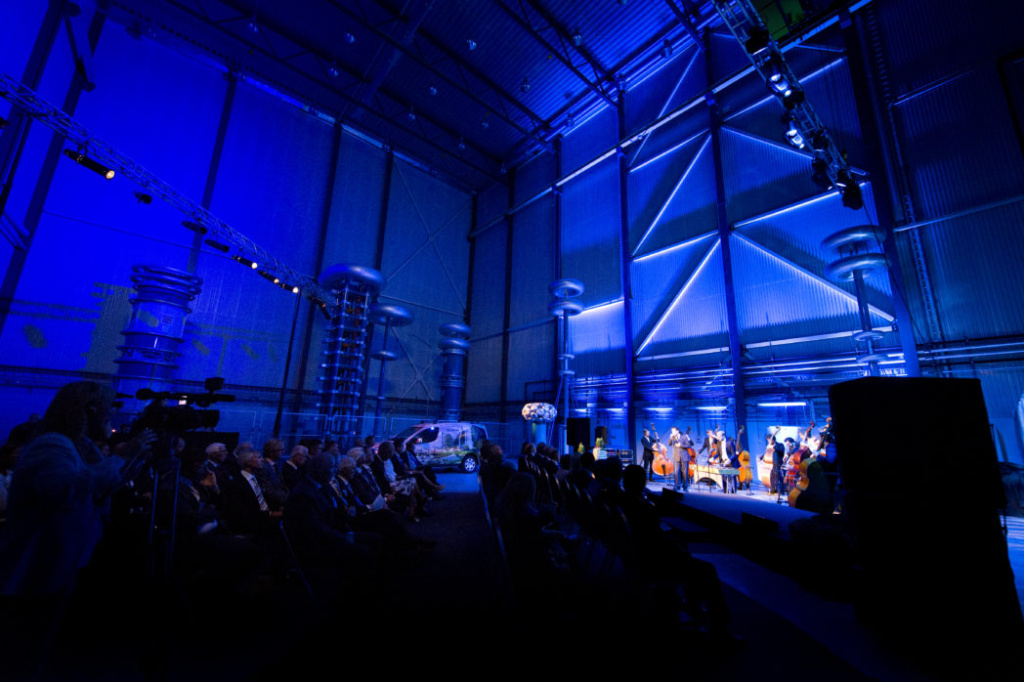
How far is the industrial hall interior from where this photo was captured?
8.92 ft

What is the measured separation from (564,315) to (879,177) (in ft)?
28.2

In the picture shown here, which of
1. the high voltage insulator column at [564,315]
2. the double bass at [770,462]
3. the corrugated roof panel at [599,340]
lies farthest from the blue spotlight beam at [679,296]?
the double bass at [770,462]

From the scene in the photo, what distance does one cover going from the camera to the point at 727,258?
11.4 m

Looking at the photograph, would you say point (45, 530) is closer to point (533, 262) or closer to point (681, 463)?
point (681, 463)

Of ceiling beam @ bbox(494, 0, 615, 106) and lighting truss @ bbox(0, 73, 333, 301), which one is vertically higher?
ceiling beam @ bbox(494, 0, 615, 106)

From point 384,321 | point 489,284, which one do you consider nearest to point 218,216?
point 384,321

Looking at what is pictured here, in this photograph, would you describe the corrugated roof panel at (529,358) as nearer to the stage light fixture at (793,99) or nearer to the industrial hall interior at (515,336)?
the industrial hall interior at (515,336)

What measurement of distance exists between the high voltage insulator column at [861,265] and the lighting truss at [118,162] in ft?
46.2

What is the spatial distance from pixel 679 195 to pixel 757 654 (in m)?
12.6

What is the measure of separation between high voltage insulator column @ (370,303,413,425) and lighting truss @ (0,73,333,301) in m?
1.70

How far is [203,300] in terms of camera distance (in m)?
13.1

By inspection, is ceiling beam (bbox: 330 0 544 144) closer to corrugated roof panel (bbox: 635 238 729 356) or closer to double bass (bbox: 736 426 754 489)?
corrugated roof panel (bbox: 635 238 729 356)

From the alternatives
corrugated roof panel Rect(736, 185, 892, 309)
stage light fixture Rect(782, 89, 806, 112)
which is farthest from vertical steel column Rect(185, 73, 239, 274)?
corrugated roof panel Rect(736, 185, 892, 309)

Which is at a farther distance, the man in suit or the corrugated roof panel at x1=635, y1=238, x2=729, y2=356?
the corrugated roof panel at x1=635, y1=238, x2=729, y2=356
